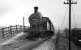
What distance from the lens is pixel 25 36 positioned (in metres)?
10.1

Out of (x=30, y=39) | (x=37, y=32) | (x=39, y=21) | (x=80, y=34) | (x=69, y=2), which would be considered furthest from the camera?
(x=80, y=34)

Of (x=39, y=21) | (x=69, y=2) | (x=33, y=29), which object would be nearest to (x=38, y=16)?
(x=39, y=21)

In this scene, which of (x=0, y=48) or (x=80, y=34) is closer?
(x=0, y=48)

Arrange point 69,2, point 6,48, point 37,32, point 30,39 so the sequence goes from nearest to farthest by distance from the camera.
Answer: point 6,48
point 69,2
point 30,39
point 37,32

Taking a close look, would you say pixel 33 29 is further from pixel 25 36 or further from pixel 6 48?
pixel 6 48

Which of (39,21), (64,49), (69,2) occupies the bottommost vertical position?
(64,49)

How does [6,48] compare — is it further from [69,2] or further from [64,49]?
[69,2]

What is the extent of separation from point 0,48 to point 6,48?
1.34ft

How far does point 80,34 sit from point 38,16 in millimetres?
4752

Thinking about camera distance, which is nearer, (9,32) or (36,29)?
(36,29)

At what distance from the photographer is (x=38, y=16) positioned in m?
12.2

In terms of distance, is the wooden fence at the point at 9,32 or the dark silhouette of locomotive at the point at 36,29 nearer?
the dark silhouette of locomotive at the point at 36,29

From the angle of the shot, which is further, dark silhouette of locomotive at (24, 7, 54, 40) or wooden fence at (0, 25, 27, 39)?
wooden fence at (0, 25, 27, 39)

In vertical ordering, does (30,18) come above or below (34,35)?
above
